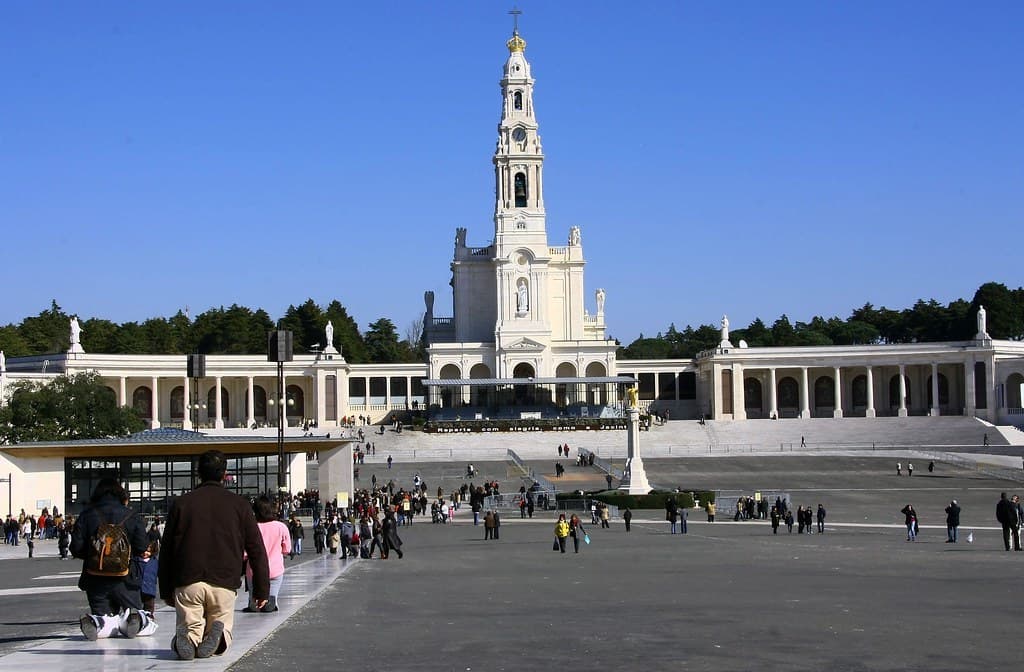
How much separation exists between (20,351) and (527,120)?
4616 cm

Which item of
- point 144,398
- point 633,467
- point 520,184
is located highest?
point 520,184

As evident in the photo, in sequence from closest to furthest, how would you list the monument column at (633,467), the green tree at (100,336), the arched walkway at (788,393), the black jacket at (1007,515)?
the black jacket at (1007,515) < the monument column at (633,467) < the arched walkway at (788,393) < the green tree at (100,336)

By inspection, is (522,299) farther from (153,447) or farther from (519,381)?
(153,447)

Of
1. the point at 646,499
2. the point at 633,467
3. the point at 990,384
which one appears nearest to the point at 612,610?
the point at 646,499

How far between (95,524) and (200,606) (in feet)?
8.47

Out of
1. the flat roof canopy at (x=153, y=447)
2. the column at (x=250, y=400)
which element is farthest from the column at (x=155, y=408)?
the flat roof canopy at (x=153, y=447)

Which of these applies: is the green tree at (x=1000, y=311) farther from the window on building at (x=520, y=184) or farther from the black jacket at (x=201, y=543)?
the black jacket at (x=201, y=543)

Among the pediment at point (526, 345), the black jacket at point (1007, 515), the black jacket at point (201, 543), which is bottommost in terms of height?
the black jacket at point (1007, 515)

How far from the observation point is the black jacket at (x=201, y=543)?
9.73 metres

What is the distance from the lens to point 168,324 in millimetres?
130250

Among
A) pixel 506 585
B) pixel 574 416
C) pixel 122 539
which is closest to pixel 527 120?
pixel 574 416

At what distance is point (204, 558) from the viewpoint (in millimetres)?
9734

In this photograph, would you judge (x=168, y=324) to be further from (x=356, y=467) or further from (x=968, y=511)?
(x=968, y=511)

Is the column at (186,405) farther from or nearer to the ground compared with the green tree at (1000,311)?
nearer to the ground
